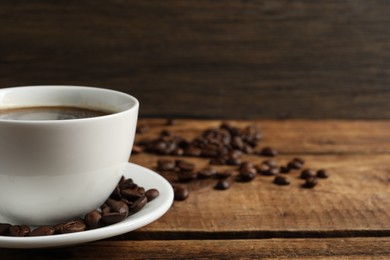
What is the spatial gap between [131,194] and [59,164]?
15 cm

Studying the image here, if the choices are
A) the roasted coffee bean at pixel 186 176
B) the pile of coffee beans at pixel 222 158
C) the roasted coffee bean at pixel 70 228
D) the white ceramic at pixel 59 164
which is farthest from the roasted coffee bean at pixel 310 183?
the roasted coffee bean at pixel 70 228

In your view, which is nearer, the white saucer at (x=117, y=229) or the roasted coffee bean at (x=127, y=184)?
the white saucer at (x=117, y=229)

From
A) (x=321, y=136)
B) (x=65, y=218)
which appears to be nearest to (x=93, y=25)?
(x=321, y=136)

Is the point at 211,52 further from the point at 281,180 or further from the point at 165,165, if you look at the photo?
the point at 281,180

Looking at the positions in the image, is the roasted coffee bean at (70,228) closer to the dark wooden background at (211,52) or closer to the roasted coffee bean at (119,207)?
the roasted coffee bean at (119,207)

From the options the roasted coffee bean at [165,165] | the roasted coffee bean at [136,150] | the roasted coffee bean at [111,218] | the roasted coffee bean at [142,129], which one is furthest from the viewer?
the roasted coffee bean at [142,129]

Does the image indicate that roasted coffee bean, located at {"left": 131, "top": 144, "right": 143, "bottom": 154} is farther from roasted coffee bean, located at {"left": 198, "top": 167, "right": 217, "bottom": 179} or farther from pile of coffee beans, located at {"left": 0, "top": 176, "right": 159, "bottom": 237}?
pile of coffee beans, located at {"left": 0, "top": 176, "right": 159, "bottom": 237}

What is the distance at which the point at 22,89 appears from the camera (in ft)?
3.51

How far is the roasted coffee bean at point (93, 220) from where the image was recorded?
89cm

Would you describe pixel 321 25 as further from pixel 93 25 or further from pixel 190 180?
pixel 190 180

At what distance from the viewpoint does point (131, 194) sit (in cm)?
99

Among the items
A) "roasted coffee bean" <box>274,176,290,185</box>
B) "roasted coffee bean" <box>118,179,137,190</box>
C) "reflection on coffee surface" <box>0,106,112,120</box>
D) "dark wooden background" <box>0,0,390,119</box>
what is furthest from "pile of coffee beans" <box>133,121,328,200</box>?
"dark wooden background" <box>0,0,390,119</box>

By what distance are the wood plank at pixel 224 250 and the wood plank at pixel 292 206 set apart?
0.11 feet

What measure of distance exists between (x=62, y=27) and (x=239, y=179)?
0.99 metres
